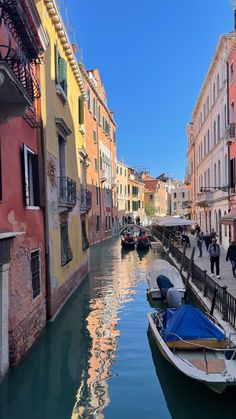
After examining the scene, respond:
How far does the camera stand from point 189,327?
743cm

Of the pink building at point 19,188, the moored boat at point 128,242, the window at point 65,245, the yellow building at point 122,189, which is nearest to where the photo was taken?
the pink building at point 19,188

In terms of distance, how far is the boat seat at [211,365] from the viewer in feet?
20.2

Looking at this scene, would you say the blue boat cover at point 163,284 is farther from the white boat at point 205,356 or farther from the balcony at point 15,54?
the balcony at point 15,54

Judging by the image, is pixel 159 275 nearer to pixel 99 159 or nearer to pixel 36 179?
pixel 36 179

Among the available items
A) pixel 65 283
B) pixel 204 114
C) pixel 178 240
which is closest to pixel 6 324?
pixel 65 283

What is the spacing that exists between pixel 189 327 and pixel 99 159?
31.4 meters

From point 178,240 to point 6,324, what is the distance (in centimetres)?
2389

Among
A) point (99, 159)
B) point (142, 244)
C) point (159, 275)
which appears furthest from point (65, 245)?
point (99, 159)

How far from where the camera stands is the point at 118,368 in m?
7.66

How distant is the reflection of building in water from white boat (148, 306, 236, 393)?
3.82ft

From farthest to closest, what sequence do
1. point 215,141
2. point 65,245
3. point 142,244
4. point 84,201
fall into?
point 142,244, point 215,141, point 84,201, point 65,245

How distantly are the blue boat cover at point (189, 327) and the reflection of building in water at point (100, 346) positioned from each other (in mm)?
1329

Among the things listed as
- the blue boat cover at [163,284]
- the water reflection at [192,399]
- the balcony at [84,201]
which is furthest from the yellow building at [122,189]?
the water reflection at [192,399]

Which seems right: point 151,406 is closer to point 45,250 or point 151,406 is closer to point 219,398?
point 219,398
